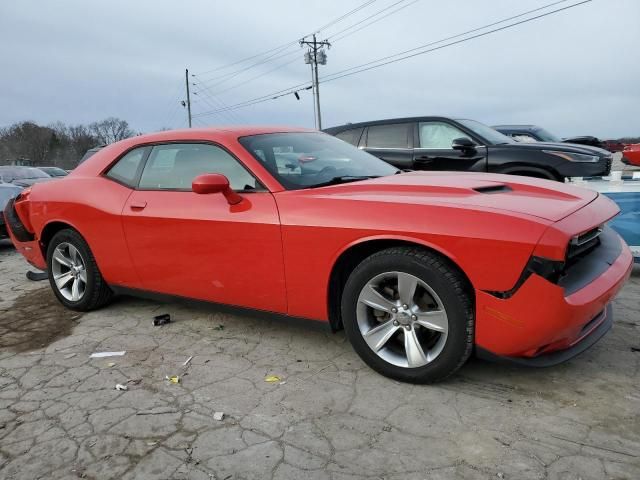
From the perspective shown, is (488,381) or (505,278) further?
(488,381)

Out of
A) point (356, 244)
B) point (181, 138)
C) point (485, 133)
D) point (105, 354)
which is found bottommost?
point (105, 354)

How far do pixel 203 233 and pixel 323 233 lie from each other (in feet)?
2.96

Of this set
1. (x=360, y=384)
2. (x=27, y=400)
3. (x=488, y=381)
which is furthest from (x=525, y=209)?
(x=27, y=400)

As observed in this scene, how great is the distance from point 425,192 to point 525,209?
58cm

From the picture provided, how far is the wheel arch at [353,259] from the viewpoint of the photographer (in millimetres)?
2502

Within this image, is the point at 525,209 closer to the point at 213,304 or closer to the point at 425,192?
the point at 425,192

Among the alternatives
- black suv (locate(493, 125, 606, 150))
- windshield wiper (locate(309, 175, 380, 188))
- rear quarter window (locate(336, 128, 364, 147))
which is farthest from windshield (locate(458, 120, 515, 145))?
windshield wiper (locate(309, 175, 380, 188))

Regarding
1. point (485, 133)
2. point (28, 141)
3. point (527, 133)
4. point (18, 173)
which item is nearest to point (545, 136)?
point (527, 133)

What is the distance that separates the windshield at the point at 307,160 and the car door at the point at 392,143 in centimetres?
305

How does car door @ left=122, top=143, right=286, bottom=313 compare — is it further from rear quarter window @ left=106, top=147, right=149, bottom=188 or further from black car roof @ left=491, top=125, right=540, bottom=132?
black car roof @ left=491, top=125, right=540, bottom=132

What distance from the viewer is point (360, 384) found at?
274 centimetres

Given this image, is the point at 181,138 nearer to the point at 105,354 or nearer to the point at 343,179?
the point at 343,179

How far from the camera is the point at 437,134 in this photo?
22.2 feet

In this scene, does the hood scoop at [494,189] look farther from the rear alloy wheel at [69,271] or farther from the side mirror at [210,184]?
the rear alloy wheel at [69,271]
